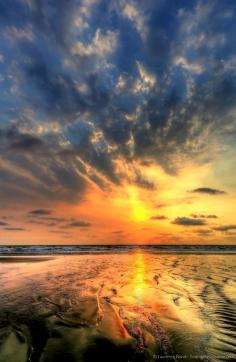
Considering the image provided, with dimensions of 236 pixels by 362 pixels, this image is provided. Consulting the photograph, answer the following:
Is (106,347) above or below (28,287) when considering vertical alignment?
below

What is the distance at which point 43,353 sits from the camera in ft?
13.2

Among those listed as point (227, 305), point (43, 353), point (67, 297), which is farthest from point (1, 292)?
point (227, 305)

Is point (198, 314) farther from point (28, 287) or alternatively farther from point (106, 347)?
point (28, 287)

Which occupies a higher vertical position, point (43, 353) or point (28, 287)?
point (28, 287)

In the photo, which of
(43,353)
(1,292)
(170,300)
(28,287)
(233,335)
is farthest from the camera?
(28,287)

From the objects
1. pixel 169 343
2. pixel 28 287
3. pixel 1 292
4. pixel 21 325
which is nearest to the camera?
pixel 169 343

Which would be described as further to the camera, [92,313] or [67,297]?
[67,297]

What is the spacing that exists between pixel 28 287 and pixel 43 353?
642 cm

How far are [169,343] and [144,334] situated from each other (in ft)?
1.93

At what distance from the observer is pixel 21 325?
5332mm

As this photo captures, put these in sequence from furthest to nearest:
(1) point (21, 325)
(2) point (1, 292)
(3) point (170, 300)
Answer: (2) point (1, 292)
(3) point (170, 300)
(1) point (21, 325)

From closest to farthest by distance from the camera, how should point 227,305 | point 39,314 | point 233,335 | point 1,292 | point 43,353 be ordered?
point 43,353, point 233,335, point 39,314, point 227,305, point 1,292

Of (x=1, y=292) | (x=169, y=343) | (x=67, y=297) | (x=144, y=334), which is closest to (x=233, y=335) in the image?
(x=169, y=343)

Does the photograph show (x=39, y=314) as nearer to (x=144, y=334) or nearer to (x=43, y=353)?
(x=43, y=353)
